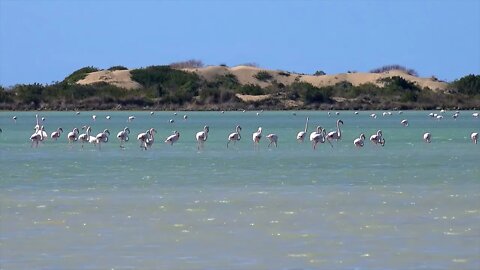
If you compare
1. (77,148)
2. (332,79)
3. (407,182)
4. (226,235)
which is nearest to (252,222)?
(226,235)

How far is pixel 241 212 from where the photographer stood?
14898mm

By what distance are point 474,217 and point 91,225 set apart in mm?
4321

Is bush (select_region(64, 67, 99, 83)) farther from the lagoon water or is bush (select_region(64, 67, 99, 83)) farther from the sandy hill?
the lagoon water

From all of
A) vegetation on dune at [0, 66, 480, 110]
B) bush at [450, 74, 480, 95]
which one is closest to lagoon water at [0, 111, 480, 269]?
vegetation on dune at [0, 66, 480, 110]

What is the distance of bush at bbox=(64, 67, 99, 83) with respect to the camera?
107438mm

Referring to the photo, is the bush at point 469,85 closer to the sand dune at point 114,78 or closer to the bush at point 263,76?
the bush at point 263,76

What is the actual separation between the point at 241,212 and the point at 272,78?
93.2 m

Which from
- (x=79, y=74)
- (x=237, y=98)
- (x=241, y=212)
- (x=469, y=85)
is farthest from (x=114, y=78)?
(x=241, y=212)

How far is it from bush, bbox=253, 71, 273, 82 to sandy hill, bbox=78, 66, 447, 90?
0.26 metres

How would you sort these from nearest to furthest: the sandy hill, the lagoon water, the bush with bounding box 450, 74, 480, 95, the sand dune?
1. the lagoon water
2. the bush with bounding box 450, 74, 480, 95
3. the sand dune
4. the sandy hill

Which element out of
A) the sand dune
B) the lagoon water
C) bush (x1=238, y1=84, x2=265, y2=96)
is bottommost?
the lagoon water

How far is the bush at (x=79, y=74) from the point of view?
107m

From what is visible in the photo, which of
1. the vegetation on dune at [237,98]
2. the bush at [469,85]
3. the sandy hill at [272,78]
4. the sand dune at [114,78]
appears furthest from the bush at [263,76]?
the bush at [469,85]

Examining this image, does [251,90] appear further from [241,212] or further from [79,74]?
[241,212]
